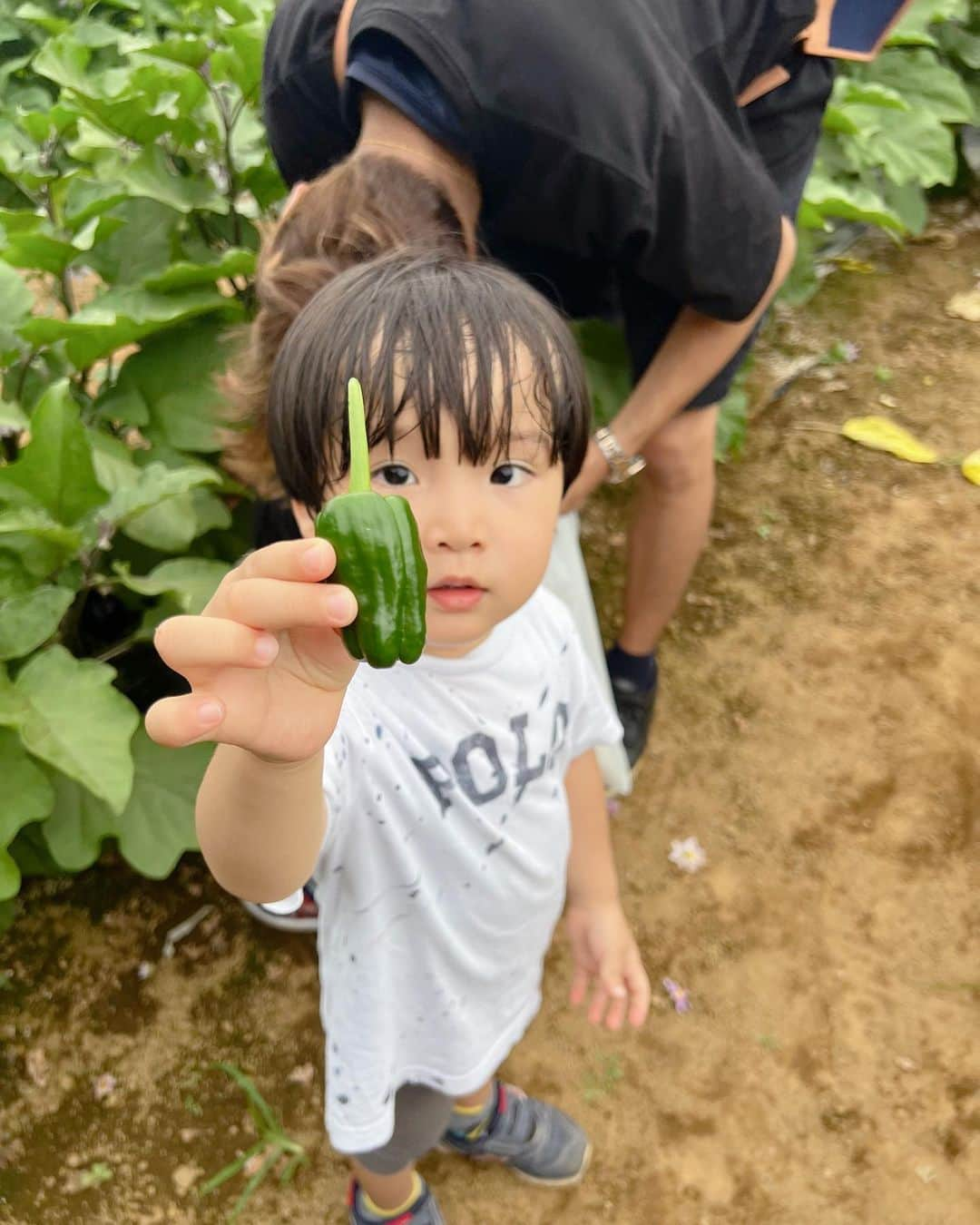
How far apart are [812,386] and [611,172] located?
2.60m

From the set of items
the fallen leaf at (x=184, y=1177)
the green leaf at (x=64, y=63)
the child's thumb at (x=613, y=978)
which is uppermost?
the green leaf at (x=64, y=63)

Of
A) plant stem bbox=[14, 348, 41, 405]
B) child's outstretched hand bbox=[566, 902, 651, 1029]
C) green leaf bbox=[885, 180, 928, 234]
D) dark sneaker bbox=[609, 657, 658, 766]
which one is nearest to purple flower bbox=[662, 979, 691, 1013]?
dark sneaker bbox=[609, 657, 658, 766]

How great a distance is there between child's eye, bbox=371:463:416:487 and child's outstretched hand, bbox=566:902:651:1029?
0.91 meters

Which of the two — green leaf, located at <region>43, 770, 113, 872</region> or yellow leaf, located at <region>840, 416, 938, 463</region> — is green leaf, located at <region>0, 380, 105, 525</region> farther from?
yellow leaf, located at <region>840, 416, 938, 463</region>

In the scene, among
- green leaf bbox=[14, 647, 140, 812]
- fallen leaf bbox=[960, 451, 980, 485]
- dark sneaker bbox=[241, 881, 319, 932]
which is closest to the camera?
green leaf bbox=[14, 647, 140, 812]

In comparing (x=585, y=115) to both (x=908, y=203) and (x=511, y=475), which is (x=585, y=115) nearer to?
(x=511, y=475)

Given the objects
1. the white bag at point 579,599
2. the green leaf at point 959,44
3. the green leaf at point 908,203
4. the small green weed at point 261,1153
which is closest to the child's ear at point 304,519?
the white bag at point 579,599

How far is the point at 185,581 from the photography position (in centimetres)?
198

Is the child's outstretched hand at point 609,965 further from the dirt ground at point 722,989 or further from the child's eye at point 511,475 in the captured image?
the child's eye at point 511,475

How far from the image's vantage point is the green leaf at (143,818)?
1990 mm

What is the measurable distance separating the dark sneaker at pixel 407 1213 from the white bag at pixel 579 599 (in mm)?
908

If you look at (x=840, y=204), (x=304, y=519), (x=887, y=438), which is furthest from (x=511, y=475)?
(x=887, y=438)

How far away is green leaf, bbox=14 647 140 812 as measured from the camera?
1.67m

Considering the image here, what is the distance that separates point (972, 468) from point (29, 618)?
3012 mm
